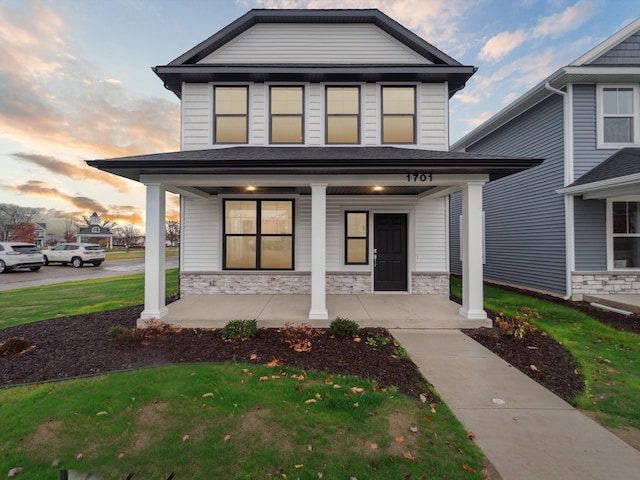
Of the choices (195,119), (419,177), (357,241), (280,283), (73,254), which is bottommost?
(280,283)

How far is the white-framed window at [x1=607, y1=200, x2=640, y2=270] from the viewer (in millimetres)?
7762

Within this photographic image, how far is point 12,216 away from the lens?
152ft

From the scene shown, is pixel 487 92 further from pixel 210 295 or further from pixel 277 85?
pixel 210 295

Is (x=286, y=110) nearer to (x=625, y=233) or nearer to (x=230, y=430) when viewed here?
(x=230, y=430)

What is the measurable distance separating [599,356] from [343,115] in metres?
7.44

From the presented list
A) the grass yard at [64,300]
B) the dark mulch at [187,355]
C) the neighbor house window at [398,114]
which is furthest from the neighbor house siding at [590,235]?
the grass yard at [64,300]

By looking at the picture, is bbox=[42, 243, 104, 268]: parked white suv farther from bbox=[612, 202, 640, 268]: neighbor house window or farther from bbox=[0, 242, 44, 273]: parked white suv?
bbox=[612, 202, 640, 268]: neighbor house window

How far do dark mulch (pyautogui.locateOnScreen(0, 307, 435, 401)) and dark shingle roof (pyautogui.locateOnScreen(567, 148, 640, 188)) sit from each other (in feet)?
24.1

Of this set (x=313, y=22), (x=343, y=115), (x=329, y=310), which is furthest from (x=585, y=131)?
(x=329, y=310)

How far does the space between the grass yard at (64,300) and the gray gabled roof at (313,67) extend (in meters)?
6.54

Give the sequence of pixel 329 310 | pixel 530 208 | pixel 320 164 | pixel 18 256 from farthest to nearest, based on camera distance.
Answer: pixel 18 256, pixel 530 208, pixel 329 310, pixel 320 164

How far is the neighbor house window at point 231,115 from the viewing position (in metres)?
7.70

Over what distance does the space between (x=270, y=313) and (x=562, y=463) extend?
4.73 meters

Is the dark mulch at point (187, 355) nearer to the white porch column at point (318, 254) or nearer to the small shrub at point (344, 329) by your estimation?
the small shrub at point (344, 329)
